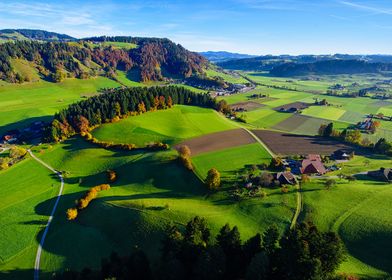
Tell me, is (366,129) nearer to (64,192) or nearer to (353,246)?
(353,246)

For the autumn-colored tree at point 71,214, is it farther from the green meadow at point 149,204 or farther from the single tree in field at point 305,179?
the single tree in field at point 305,179

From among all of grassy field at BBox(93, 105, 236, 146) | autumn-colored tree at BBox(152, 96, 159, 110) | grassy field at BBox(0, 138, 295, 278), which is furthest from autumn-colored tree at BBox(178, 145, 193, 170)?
autumn-colored tree at BBox(152, 96, 159, 110)

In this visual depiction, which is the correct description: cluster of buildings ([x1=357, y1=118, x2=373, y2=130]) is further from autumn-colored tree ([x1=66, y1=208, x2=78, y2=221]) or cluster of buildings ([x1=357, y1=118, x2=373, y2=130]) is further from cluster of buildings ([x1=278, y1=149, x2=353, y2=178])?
autumn-colored tree ([x1=66, y1=208, x2=78, y2=221])


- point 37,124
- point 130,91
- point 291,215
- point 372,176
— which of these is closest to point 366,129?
point 372,176

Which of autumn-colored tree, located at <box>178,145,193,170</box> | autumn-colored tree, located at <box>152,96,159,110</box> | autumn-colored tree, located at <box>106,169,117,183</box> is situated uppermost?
autumn-colored tree, located at <box>152,96,159,110</box>

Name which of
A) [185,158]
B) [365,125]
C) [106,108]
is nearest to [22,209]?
[185,158]

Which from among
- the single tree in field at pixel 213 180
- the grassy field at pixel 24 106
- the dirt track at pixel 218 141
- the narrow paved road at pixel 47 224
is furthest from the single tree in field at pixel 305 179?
the grassy field at pixel 24 106
